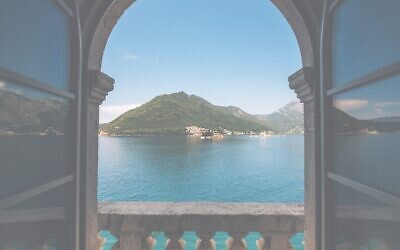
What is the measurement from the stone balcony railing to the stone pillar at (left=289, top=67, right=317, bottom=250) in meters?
0.70

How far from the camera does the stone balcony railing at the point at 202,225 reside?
367 centimetres

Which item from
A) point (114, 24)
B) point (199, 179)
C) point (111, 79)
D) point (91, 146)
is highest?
point (114, 24)

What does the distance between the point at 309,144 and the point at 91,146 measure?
2210 millimetres

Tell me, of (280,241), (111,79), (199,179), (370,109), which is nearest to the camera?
(370,109)

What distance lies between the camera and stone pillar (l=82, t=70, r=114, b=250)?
8.93 ft

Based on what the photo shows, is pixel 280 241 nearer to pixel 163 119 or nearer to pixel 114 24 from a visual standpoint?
pixel 114 24

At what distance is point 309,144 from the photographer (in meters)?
2.86

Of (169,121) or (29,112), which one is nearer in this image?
(29,112)

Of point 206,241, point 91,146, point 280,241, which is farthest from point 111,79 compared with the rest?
point 280,241

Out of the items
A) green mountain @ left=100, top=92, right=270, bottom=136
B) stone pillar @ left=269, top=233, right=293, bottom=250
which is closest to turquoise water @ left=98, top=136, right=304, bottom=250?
green mountain @ left=100, top=92, right=270, bottom=136

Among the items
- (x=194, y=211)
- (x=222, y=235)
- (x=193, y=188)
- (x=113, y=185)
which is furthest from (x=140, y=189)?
(x=194, y=211)

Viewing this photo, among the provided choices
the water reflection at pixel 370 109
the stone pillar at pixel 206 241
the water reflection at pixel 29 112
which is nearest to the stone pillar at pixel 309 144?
the water reflection at pixel 370 109

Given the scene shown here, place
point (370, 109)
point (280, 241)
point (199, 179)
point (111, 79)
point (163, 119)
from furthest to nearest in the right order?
1. point (163, 119)
2. point (199, 179)
3. point (280, 241)
4. point (111, 79)
5. point (370, 109)

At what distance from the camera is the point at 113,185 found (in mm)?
66125
